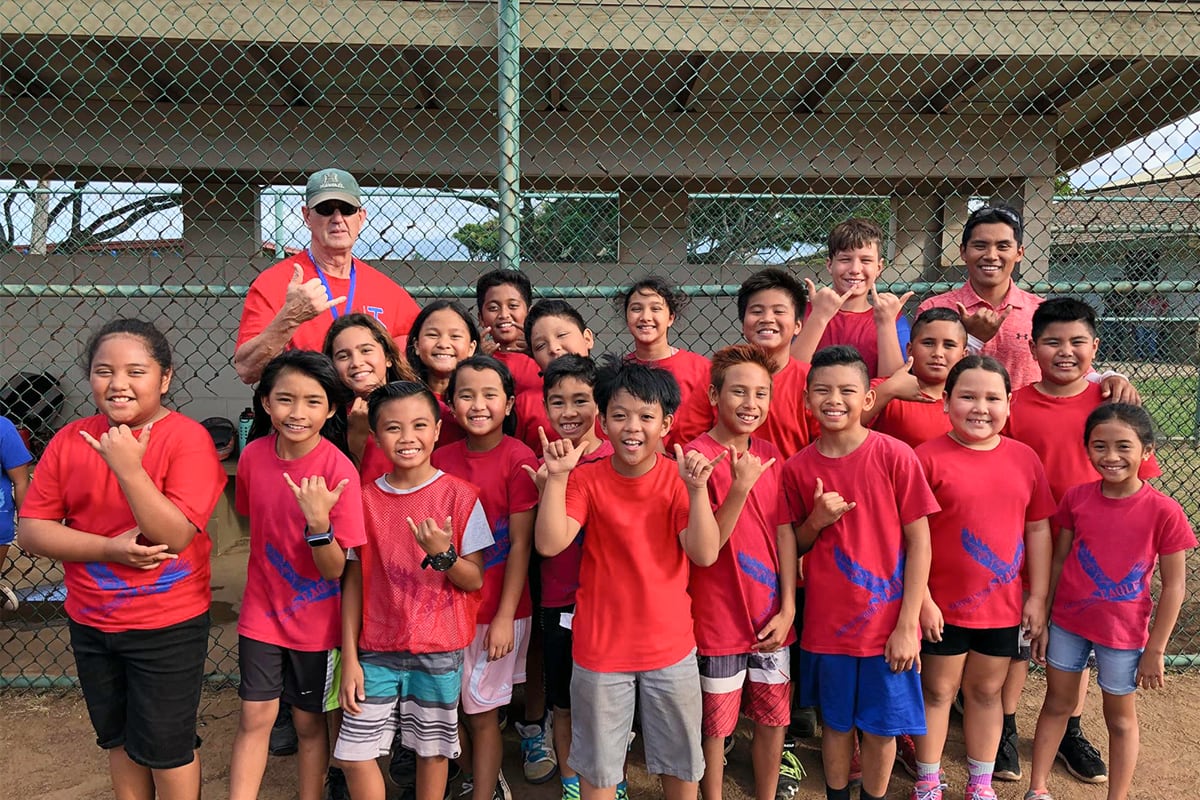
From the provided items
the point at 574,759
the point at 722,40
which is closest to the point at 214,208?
the point at 722,40

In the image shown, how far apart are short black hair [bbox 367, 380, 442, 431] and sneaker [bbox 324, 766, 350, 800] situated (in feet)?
3.87

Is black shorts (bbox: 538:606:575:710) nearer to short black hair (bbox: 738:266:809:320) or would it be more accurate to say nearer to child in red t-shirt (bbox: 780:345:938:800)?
child in red t-shirt (bbox: 780:345:938:800)

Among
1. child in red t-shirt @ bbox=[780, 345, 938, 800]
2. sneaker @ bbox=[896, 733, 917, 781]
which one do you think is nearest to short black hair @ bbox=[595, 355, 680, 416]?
child in red t-shirt @ bbox=[780, 345, 938, 800]

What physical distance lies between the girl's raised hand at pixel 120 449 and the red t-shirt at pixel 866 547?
170 centimetres

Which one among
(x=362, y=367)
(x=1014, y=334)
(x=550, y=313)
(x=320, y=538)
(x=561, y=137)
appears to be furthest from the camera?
(x=561, y=137)

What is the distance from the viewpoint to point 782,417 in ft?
7.88

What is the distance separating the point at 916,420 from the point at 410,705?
170 cm

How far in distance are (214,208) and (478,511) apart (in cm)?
596

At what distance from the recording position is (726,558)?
2.14 m

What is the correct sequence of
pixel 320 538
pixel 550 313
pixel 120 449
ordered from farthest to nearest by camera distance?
pixel 550 313 → pixel 320 538 → pixel 120 449

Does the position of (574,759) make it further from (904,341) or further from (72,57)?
(72,57)

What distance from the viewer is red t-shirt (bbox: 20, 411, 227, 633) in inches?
78.9

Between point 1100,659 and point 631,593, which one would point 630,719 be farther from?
point 1100,659

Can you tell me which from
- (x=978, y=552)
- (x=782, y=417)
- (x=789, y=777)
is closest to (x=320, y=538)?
(x=782, y=417)
